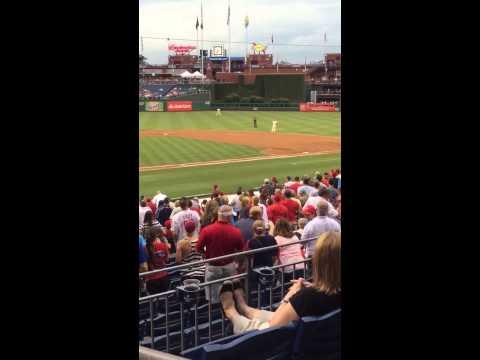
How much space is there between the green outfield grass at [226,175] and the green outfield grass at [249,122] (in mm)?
8568

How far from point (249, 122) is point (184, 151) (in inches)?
517

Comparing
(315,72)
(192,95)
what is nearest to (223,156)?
(192,95)

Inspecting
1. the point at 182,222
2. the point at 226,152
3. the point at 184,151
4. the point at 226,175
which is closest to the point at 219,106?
the point at 226,152

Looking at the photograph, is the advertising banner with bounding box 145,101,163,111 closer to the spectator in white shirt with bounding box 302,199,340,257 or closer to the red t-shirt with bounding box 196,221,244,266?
the spectator in white shirt with bounding box 302,199,340,257

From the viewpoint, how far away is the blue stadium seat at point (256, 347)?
2637 mm

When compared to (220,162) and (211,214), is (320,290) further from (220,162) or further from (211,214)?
(220,162)

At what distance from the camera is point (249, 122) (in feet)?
106

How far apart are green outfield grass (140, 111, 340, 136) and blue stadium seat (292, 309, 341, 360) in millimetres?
23270

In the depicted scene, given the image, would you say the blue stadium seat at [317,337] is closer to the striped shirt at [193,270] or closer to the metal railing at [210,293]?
the metal railing at [210,293]

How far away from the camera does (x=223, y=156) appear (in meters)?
18.9

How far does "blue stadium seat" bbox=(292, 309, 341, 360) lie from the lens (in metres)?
2.81

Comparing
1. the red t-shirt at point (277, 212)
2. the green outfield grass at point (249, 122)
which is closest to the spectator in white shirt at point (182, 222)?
the red t-shirt at point (277, 212)
